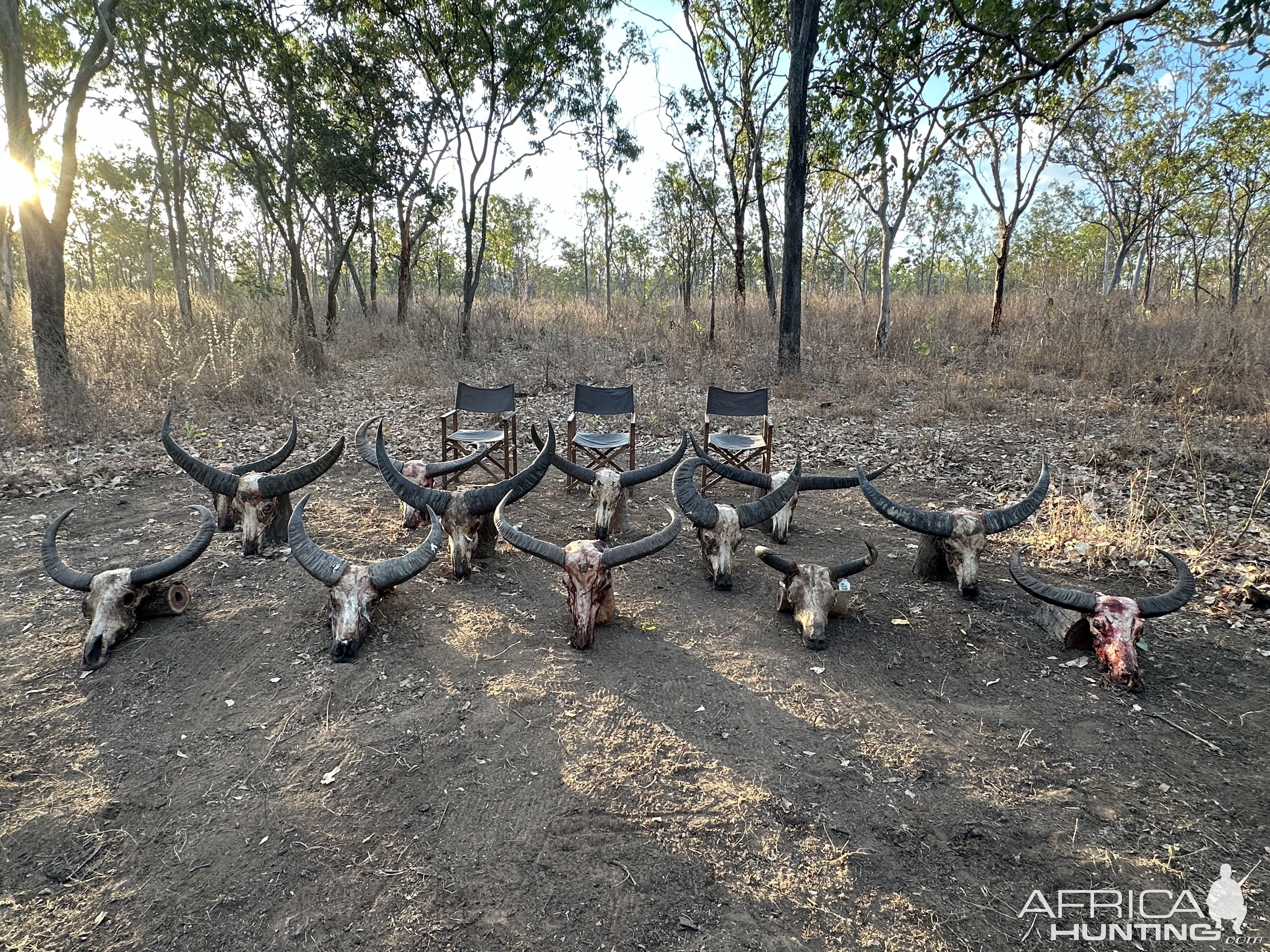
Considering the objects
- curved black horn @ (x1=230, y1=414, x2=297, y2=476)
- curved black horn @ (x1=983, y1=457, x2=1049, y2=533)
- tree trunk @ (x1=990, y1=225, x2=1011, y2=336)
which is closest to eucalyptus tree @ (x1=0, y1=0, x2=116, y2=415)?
curved black horn @ (x1=230, y1=414, x2=297, y2=476)

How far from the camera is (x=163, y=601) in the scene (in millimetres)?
3633

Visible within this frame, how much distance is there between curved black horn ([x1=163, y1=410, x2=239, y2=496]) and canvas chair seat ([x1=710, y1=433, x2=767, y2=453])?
14.5ft

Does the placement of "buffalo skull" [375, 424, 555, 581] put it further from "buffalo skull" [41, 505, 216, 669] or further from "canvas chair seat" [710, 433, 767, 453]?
"canvas chair seat" [710, 433, 767, 453]

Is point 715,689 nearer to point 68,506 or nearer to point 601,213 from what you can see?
point 68,506

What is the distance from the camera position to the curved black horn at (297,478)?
14.8 feet

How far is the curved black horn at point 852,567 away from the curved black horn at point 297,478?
3.68 metres

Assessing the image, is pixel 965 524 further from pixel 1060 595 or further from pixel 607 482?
pixel 607 482

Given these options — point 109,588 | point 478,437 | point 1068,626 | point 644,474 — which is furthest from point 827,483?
point 109,588

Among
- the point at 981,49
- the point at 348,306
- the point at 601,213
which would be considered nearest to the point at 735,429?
the point at 981,49

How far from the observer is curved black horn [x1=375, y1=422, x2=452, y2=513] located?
13.8 ft

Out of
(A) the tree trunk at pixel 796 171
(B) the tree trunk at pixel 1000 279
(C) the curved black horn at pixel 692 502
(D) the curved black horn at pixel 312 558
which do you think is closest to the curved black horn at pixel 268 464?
(D) the curved black horn at pixel 312 558

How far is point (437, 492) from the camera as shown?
4309mm

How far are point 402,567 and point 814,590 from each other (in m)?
2.54

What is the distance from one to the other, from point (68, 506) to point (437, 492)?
4065 mm
